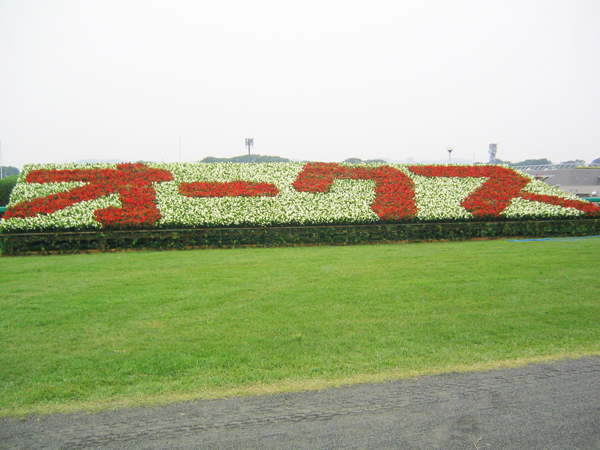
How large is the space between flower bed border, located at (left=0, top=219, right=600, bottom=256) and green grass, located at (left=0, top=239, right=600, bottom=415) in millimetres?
2698

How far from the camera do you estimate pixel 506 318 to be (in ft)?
17.9

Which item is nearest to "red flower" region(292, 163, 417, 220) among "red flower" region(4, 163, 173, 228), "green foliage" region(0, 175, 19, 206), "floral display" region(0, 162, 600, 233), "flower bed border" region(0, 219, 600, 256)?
"floral display" region(0, 162, 600, 233)

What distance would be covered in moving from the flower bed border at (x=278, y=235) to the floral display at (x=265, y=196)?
0.96 ft

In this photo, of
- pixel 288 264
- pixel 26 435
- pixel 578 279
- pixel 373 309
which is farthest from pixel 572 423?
pixel 288 264

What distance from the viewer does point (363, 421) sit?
10.6 ft

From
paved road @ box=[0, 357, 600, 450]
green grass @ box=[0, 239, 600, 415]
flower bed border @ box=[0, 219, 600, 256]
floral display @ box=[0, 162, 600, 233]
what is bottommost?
paved road @ box=[0, 357, 600, 450]

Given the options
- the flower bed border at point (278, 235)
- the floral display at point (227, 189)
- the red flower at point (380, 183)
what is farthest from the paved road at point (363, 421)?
the floral display at point (227, 189)

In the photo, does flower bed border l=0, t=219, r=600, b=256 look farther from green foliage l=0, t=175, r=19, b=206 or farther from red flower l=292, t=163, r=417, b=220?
green foliage l=0, t=175, r=19, b=206

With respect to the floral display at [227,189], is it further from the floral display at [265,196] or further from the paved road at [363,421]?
the paved road at [363,421]

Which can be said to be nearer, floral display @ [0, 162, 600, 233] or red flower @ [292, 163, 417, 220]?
floral display @ [0, 162, 600, 233]

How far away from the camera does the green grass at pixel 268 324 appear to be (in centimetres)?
396

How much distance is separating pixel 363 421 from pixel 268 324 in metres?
2.28

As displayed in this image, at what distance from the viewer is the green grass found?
13.0 ft

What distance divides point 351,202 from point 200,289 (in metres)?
8.03
